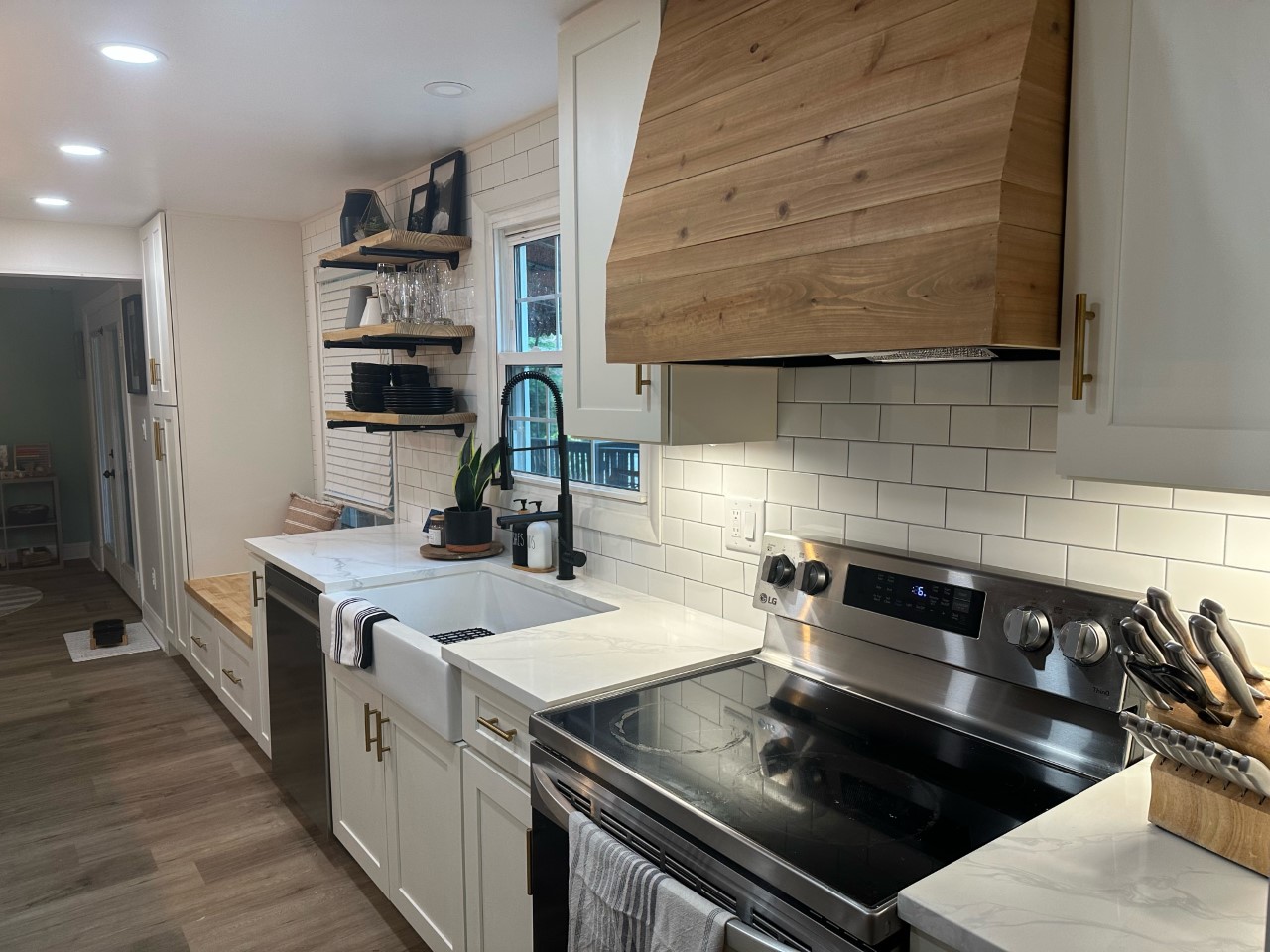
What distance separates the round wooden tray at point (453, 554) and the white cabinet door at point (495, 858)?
1.03 meters

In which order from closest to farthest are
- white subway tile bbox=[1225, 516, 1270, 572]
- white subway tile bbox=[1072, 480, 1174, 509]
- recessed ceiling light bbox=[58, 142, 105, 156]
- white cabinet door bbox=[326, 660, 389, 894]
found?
white subway tile bbox=[1225, 516, 1270, 572]
white subway tile bbox=[1072, 480, 1174, 509]
white cabinet door bbox=[326, 660, 389, 894]
recessed ceiling light bbox=[58, 142, 105, 156]

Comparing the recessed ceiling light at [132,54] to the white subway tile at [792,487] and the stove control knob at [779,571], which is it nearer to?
the white subway tile at [792,487]

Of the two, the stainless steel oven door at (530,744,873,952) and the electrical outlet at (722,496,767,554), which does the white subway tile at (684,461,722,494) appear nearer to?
the electrical outlet at (722,496,767,554)

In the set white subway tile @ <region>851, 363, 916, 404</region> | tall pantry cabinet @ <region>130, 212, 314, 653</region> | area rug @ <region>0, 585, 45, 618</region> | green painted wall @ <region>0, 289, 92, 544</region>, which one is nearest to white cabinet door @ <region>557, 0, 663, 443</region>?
white subway tile @ <region>851, 363, 916, 404</region>

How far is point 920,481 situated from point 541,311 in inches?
66.4

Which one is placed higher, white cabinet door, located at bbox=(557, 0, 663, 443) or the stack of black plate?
white cabinet door, located at bbox=(557, 0, 663, 443)

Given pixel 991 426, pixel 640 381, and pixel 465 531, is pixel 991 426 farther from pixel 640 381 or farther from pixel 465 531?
pixel 465 531

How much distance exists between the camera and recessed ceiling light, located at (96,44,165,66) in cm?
223

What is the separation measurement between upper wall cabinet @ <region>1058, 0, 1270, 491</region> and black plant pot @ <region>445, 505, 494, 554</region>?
211 centimetres

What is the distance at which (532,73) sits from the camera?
2.47m

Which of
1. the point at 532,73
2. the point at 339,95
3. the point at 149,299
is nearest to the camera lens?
the point at 532,73

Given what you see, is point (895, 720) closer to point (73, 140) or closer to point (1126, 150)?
point (1126, 150)

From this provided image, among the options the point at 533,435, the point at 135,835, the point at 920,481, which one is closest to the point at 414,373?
the point at 533,435

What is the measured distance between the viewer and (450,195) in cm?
327
